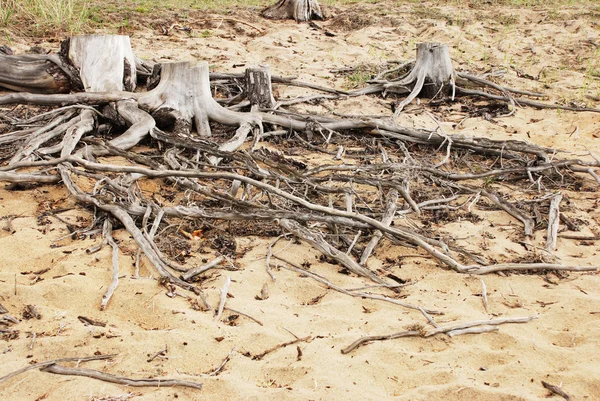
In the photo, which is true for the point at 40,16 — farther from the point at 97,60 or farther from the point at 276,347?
the point at 276,347

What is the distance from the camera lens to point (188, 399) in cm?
225

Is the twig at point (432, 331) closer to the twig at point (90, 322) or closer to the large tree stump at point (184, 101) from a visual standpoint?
the twig at point (90, 322)

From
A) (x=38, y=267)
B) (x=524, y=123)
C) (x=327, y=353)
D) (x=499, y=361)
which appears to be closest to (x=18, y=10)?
(x=38, y=267)

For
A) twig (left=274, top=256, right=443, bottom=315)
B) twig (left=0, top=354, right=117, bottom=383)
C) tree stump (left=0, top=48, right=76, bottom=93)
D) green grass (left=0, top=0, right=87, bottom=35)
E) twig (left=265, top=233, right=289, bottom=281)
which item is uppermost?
green grass (left=0, top=0, right=87, bottom=35)

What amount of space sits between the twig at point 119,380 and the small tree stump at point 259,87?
3643 millimetres

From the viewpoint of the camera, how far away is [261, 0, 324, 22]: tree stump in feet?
28.9

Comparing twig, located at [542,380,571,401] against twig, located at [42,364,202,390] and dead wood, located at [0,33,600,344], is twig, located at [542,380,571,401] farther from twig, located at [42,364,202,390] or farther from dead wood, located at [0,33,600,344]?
twig, located at [42,364,202,390]

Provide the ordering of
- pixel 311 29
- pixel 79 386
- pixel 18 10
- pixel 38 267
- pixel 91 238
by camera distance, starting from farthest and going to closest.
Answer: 1. pixel 311 29
2. pixel 18 10
3. pixel 91 238
4. pixel 38 267
5. pixel 79 386

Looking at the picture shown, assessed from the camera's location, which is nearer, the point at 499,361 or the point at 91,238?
the point at 499,361

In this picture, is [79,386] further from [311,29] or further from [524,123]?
[311,29]

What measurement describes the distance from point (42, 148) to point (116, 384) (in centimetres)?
271

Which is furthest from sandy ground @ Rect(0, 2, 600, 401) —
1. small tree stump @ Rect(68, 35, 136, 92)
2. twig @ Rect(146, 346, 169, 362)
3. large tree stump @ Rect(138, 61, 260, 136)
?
small tree stump @ Rect(68, 35, 136, 92)

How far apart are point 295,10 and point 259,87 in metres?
3.66

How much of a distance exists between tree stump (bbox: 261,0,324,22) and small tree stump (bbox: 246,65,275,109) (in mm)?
3522
